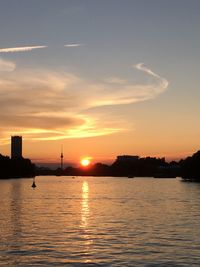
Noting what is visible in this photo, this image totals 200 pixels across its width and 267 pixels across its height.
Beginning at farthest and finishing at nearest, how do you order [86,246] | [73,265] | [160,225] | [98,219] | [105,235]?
1. [98,219]
2. [160,225]
3. [105,235]
4. [86,246]
5. [73,265]

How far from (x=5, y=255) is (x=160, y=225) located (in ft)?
99.6

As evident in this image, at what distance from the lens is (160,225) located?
73.6 m

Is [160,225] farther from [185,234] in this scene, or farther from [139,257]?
[139,257]

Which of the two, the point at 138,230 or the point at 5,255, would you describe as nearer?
the point at 5,255

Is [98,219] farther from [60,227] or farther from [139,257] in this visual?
[139,257]

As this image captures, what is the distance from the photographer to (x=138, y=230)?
6744 cm

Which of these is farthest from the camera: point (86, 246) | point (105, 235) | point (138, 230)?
point (138, 230)

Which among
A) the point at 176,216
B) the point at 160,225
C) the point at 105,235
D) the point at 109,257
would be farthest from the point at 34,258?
the point at 176,216

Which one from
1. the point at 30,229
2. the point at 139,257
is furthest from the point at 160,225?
the point at 139,257

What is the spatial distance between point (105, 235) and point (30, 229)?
11746 millimetres

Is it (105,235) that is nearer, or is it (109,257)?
(109,257)

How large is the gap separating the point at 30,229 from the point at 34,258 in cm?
2174

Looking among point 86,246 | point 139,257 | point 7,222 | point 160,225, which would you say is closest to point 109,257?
point 139,257

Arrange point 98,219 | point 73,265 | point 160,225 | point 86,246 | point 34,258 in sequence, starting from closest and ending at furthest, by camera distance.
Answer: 1. point 73,265
2. point 34,258
3. point 86,246
4. point 160,225
5. point 98,219
